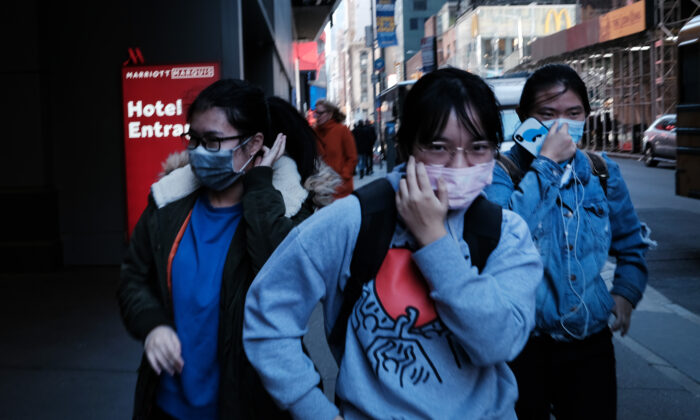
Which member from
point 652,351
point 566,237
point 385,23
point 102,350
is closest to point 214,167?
point 566,237

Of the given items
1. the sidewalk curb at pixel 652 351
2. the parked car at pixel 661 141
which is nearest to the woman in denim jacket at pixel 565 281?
the sidewalk curb at pixel 652 351

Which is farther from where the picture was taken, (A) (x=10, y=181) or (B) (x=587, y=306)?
(A) (x=10, y=181)

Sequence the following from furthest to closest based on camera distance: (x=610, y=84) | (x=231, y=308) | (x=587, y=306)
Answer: (x=610, y=84) < (x=587, y=306) < (x=231, y=308)

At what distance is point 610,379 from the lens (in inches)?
107

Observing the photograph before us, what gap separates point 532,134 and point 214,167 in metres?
1.19

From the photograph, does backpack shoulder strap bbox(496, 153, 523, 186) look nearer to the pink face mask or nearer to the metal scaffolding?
the pink face mask

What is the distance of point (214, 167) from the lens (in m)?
2.43

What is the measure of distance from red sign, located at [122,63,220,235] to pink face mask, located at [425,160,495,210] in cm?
718

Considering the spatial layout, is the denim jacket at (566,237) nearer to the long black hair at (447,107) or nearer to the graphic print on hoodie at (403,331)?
the long black hair at (447,107)

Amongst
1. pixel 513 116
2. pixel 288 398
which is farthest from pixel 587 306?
pixel 513 116

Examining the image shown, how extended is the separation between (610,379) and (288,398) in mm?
1488

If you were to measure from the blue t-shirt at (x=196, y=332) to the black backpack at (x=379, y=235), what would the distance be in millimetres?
597

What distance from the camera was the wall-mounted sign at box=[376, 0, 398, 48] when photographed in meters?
30.2

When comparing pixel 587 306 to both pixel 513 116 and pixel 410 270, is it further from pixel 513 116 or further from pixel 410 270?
pixel 513 116
